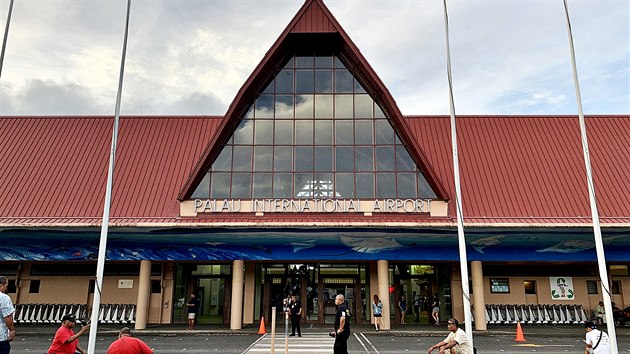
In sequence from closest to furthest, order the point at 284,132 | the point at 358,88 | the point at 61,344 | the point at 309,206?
the point at 61,344 → the point at 309,206 → the point at 284,132 → the point at 358,88

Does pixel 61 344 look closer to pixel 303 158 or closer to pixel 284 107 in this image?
pixel 303 158

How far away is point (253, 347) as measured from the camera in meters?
16.8

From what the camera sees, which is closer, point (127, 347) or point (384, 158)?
point (127, 347)

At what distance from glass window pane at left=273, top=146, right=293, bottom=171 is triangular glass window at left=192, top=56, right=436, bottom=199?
0.05m

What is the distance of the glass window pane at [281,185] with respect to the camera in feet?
75.0

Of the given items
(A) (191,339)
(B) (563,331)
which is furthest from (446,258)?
(A) (191,339)

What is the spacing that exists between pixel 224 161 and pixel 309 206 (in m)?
4.79

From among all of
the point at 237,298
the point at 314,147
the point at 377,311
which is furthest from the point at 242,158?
the point at 377,311

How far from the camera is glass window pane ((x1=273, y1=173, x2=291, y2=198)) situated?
75.0 ft

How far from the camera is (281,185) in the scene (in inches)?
906

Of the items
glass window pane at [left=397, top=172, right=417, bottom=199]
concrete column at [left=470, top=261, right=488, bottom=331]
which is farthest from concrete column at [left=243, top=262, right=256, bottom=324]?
concrete column at [left=470, top=261, right=488, bottom=331]

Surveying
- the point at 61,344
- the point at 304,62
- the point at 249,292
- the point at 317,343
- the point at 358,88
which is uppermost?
the point at 304,62

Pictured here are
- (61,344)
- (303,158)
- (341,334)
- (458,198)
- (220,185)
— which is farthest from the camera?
(303,158)

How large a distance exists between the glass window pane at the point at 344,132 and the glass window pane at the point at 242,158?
14.3 ft
